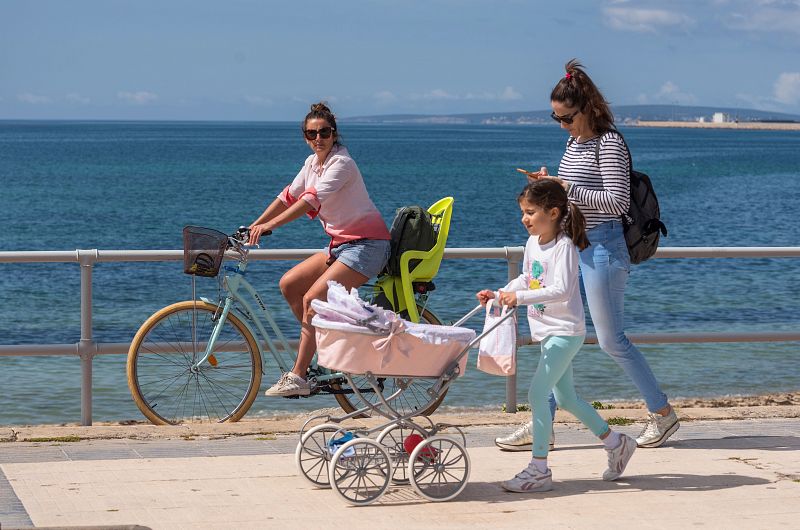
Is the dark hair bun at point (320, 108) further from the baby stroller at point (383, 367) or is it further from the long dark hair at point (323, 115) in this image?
the baby stroller at point (383, 367)

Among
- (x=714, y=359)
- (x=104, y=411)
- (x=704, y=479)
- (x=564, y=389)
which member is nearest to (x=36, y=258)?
(x=564, y=389)

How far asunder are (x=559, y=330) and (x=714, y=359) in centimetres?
985

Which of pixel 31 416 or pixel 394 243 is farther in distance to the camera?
pixel 31 416

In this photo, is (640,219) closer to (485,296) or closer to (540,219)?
(540,219)

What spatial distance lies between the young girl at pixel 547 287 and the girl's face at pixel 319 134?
1.55 meters

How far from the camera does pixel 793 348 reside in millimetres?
15883

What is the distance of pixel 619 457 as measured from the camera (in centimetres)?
585

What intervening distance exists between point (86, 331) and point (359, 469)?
245cm

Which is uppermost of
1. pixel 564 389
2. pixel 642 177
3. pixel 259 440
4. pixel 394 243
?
pixel 642 177

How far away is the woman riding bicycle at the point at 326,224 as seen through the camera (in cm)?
682

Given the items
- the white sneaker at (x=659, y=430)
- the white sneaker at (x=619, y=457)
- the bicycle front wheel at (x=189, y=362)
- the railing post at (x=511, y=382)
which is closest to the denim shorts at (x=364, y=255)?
the bicycle front wheel at (x=189, y=362)

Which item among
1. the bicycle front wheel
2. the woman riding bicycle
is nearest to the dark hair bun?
the woman riding bicycle

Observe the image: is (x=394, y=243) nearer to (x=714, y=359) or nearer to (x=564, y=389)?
(x=564, y=389)

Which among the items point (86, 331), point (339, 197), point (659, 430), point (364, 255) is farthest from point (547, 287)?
point (86, 331)
